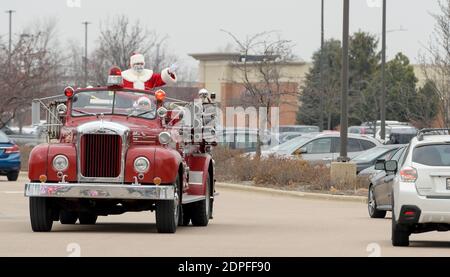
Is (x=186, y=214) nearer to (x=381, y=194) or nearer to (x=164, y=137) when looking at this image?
(x=164, y=137)

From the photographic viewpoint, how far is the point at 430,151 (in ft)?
52.2

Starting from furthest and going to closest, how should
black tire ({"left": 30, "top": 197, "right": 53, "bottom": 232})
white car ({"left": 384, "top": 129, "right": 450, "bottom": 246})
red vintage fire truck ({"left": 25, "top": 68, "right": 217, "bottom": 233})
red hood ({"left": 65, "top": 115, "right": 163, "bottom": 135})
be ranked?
red hood ({"left": 65, "top": 115, "right": 163, "bottom": 135}) → black tire ({"left": 30, "top": 197, "right": 53, "bottom": 232}) → red vintage fire truck ({"left": 25, "top": 68, "right": 217, "bottom": 233}) → white car ({"left": 384, "top": 129, "right": 450, "bottom": 246})

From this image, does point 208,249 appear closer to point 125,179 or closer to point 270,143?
point 125,179

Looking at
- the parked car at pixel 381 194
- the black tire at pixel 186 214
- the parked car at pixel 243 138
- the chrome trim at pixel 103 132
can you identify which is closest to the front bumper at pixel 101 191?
the chrome trim at pixel 103 132

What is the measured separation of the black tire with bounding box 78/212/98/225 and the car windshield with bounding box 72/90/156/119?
1.83 metres

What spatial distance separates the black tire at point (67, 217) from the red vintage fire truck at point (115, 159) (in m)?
0.03

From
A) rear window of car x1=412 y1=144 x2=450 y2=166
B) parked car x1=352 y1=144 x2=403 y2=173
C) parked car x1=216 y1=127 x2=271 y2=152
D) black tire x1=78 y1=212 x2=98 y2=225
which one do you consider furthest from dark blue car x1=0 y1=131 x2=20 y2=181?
rear window of car x1=412 y1=144 x2=450 y2=166

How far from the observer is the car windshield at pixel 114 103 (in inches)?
730

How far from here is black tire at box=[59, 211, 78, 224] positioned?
768 inches

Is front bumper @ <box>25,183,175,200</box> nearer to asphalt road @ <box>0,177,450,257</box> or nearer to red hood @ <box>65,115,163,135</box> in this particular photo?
asphalt road @ <box>0,177,450,257</box>

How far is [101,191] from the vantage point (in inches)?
666

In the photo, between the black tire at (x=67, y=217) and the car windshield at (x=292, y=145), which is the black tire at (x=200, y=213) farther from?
the car windshield at (x=292, y=145)

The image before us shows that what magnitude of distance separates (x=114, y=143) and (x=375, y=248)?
14.2 feet
